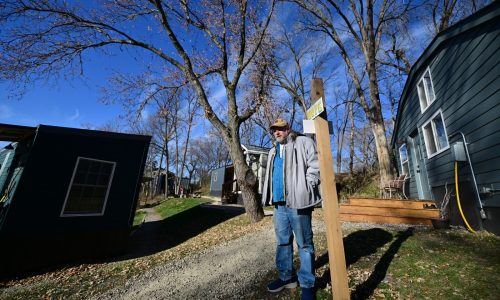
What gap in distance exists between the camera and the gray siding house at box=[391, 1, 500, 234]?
193 inches

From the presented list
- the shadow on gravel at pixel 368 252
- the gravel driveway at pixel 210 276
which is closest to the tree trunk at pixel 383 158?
the shadow on gravel at pixel 368 252

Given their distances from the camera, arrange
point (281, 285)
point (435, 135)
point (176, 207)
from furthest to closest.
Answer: point (176, 207), point (435, 135), point (281, 285)

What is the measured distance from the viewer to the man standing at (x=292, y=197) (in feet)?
9.24

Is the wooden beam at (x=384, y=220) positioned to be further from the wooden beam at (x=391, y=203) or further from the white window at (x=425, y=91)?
the white window at (x=425, y=91)

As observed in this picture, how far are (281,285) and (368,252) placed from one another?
2094 millimetres

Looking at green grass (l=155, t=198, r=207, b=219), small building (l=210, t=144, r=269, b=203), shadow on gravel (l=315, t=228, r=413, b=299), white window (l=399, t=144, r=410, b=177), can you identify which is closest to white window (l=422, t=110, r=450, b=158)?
white window (l=399, t=144, r=410, b=177)

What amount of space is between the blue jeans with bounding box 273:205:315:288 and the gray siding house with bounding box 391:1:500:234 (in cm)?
469

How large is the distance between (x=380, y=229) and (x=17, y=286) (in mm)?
8711

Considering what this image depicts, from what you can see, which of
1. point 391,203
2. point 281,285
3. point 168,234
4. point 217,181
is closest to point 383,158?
point 391,203

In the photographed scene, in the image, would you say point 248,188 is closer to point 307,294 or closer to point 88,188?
point 88,188

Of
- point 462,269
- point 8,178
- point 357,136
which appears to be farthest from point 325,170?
point 357,136

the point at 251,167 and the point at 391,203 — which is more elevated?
the point at 251,167

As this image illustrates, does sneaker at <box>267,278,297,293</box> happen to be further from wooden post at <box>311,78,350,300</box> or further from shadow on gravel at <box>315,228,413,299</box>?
wooden post at <box>311,78,350,300</box>

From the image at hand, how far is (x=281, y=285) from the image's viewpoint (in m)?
3.19
